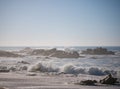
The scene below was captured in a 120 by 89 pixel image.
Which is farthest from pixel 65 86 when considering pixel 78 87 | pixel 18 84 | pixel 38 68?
pixel 38 68

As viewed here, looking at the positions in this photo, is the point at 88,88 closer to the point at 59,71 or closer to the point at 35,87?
the point at 35,87

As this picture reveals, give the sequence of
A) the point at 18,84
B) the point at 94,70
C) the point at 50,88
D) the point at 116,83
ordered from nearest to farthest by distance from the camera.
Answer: the point at 50,88 < the point at 18,84 < the point at 116,83 < the point at 94,70

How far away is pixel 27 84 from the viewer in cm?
625

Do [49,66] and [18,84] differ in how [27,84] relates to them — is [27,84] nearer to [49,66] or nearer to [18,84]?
[18,84]

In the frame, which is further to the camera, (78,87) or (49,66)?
(49,66)

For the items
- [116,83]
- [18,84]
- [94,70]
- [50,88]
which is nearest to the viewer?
[50,88]

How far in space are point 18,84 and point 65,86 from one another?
1.25 m

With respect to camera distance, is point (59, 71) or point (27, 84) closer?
point (27, 84)

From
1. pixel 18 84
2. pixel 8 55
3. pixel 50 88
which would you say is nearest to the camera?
pixel 50 88

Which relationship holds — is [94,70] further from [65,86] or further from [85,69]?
[65,86]

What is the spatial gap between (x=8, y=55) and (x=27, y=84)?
500 inches

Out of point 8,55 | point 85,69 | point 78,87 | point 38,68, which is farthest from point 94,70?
point 8,55

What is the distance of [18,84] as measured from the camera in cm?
624

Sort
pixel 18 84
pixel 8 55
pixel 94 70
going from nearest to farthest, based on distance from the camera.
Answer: pixel 18 84 → pixel 94 70 → pixel 8 55
